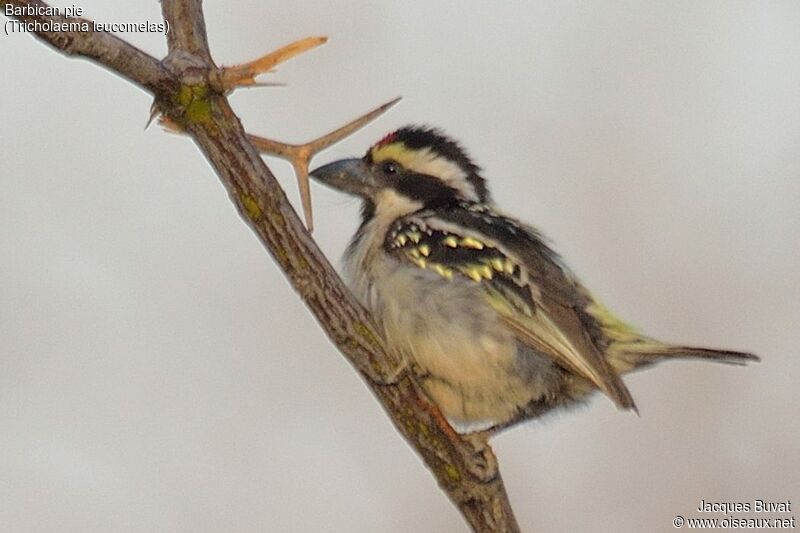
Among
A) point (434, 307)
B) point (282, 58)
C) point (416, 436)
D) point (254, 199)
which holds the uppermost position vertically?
point (282, 58)

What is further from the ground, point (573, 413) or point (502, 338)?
point (502, 338)

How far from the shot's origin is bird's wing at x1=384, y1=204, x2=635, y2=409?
245cm

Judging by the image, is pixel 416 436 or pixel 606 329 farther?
pixel 606 329

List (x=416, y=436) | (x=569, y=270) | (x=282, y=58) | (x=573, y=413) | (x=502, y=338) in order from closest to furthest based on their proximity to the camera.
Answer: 1. (x=282, y=58)
2. (x=416, y=436)
3. (x=502, y=338)
4. (x=573, y=413)
5. (x=569, y=270)

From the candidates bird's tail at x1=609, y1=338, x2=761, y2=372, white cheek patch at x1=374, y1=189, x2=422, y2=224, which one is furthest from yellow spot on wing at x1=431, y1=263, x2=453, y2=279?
bird's tail at x1=609, y1=338, x2=761, y2=372

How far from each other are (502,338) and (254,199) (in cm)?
78

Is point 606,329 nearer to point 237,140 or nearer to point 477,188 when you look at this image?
point 477,188

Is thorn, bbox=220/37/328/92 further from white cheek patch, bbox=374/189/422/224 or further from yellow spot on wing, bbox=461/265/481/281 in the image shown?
white cheek patch, bbox=374/189/422/224

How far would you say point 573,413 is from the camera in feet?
Answer: 8.77

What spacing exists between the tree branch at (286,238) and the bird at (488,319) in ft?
0.59

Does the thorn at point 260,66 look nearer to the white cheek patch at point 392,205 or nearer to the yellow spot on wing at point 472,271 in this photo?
the yellow spot on wing at point 472,271

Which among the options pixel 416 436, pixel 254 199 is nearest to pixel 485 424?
pixel 416 436

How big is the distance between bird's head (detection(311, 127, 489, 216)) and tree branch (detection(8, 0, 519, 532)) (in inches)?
28.4

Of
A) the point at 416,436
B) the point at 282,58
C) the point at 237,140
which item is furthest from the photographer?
the point at 416,436
